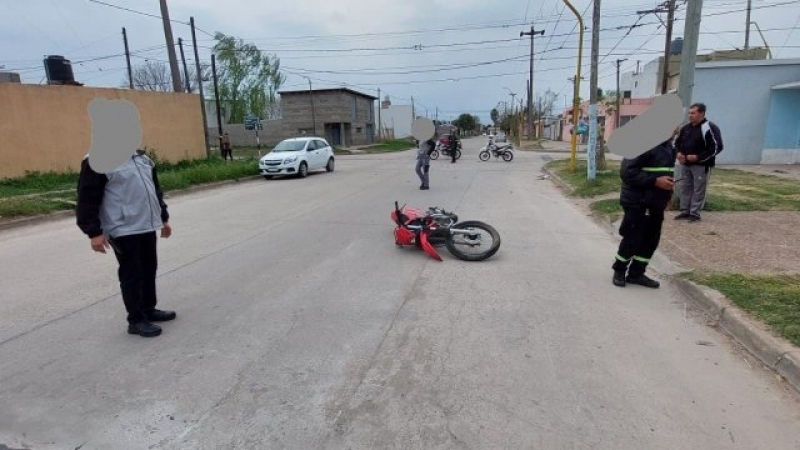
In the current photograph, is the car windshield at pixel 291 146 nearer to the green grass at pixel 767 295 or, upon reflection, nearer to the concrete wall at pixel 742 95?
the concrete wall at pixel 742 95

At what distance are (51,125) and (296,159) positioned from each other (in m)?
7.61

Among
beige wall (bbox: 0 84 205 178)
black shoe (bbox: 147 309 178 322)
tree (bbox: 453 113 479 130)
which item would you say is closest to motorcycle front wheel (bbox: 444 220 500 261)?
black shoe (bbox: 147 309 178 322)

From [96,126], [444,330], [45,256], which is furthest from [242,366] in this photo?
[45,256]

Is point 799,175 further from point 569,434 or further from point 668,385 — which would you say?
point 569,434

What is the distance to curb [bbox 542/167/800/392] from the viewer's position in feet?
10.7

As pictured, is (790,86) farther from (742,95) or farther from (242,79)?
(242,79)

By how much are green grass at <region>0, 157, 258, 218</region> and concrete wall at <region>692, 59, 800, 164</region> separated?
1758 cm

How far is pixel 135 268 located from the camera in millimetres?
3908

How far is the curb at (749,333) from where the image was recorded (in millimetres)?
3242

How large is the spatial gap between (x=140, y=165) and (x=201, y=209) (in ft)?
24.2

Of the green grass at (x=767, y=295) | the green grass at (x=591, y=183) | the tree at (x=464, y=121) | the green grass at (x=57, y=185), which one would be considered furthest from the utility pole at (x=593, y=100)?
the tree at (x=464, y=121)

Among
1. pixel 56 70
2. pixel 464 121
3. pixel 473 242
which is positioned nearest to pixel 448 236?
pixel 473 242

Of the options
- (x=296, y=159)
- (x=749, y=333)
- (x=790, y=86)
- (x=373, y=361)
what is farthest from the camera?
(x=296, y=159)

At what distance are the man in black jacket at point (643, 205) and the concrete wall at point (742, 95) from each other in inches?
647
